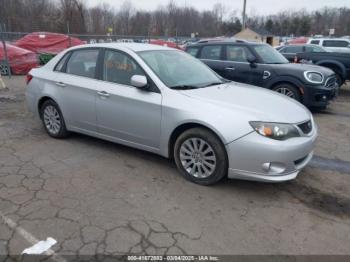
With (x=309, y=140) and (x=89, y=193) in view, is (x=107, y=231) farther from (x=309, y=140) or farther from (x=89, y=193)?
(x=309, y=140)

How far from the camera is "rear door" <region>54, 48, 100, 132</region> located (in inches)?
189

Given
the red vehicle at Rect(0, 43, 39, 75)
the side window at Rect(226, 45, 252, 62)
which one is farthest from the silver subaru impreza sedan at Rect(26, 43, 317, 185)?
the red vehicle at Rect(0, 43, 39, 75)

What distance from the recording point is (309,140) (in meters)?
3.79

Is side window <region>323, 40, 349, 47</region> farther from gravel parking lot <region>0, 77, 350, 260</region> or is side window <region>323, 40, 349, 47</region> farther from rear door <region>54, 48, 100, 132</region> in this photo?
rear door <region>54, 48, 100, 132</region>

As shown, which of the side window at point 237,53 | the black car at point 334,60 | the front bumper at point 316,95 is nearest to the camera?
the front bumper at point 316,95

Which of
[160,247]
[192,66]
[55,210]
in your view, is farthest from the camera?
[192,66]

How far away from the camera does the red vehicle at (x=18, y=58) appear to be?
45.0ft

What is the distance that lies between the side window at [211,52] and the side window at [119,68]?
14.9 ft

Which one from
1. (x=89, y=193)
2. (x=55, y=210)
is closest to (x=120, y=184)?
(x=89, y=193)

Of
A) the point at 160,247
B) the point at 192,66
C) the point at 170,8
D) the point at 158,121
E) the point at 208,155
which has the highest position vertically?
the point at 170,8

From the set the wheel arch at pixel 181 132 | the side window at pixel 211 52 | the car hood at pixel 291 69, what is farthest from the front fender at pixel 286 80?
the wheel arch at pixel 181 132

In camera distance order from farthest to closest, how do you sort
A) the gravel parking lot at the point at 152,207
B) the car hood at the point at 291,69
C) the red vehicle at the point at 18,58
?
the red vehicle at the point at 18,58 → the car hood at the point at 291,69 → the gravel parking lot at the point at 152,207

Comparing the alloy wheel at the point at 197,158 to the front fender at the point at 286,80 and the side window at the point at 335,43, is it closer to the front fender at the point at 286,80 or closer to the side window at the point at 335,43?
the front fender at the point at 286,80

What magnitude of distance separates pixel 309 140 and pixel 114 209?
2.30 metres
